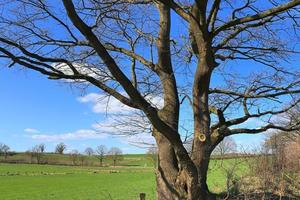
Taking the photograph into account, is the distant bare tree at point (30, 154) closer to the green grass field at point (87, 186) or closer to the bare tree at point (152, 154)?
the green grass field at point (87, 186)

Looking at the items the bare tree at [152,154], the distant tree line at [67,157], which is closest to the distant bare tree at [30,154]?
the distant tree line at [67,157]

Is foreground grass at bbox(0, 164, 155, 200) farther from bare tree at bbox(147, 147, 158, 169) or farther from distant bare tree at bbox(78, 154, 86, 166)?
distant bare tree at bbox(78, 154, 86, 166)

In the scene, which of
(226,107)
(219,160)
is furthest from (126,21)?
(219,160)

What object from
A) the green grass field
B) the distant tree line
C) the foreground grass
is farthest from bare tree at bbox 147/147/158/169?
the distant tree line

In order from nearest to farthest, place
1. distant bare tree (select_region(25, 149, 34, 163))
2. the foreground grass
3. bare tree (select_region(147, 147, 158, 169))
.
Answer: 1. bare tree (select_region(147, 147, 158, 169))
2. the foreground grass
3. distant bare tree (select_region(25, 149, 34, 163))

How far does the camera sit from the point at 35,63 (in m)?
8.44

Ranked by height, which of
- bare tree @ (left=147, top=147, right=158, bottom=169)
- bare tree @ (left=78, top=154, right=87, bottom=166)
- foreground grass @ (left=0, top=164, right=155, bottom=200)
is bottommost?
foreground grass @ (left=0, top=164, right=155, bottom=200)

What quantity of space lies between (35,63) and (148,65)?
10.4 ft

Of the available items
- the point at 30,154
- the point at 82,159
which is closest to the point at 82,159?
the point at 82,159

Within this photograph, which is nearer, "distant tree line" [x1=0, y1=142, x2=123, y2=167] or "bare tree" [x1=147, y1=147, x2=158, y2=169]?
"bare tree" [x1=147, y1=147, x2=158, y2=169]

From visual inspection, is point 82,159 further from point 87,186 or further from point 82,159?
point 87,186

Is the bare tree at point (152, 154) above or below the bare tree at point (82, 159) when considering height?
below

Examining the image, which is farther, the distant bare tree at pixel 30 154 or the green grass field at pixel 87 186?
the distant bare tree at pixel 30 154

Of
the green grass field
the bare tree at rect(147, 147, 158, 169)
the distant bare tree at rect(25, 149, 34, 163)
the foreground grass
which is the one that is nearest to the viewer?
the bare tree at rect(147, 147, 158, 169)
